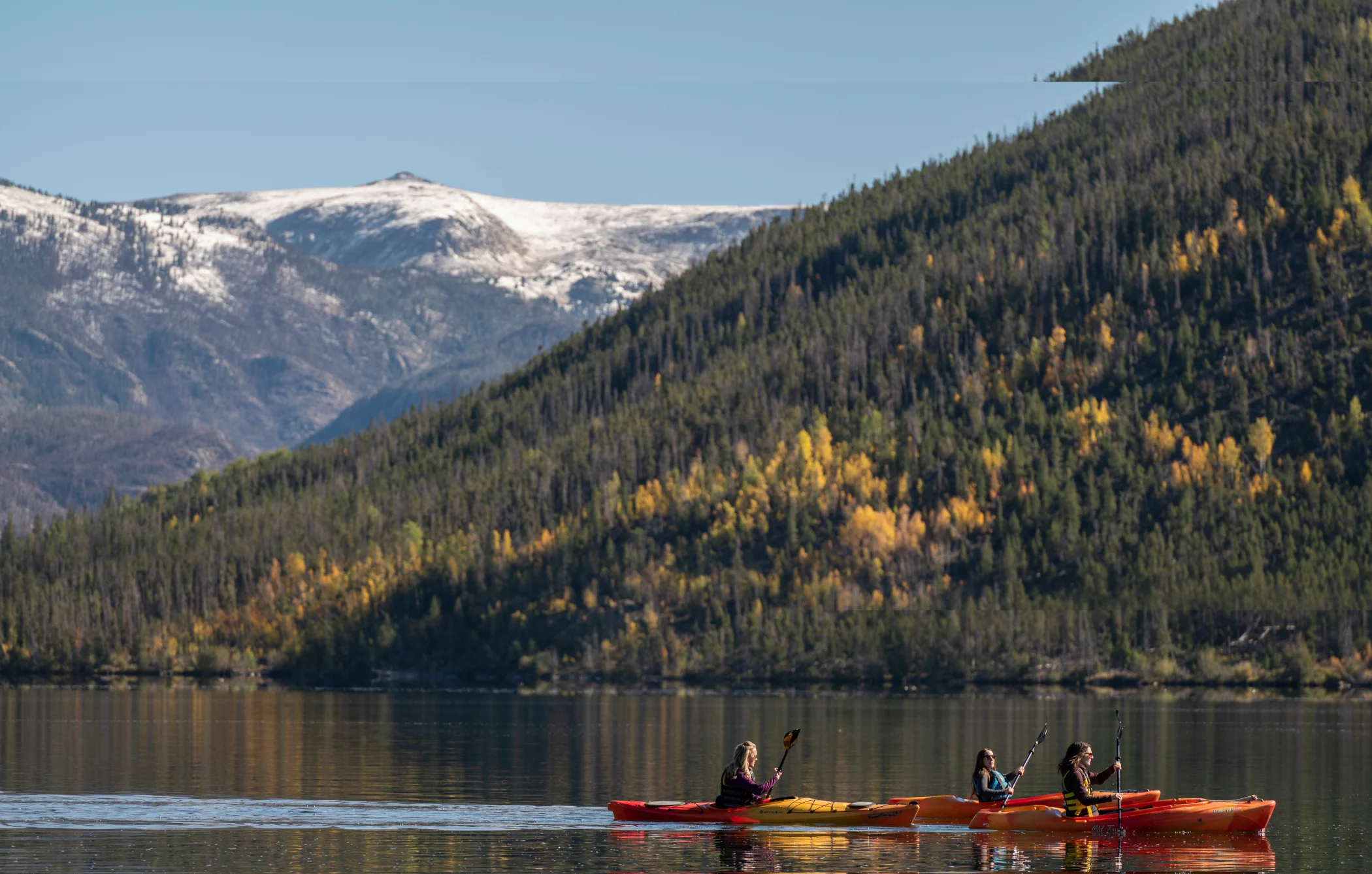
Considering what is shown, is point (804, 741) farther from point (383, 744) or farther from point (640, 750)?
point (383, 744)

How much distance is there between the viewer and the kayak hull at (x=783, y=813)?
94625 millimetres

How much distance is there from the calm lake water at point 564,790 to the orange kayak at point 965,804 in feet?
3.19

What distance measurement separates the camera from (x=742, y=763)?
95.6 metres

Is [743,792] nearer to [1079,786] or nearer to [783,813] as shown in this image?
[783,813]

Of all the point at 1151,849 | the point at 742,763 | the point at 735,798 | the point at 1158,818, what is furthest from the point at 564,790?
the point at 1151,849

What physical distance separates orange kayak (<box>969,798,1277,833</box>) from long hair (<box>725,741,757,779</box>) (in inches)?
457

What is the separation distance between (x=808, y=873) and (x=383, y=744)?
80.0 metres

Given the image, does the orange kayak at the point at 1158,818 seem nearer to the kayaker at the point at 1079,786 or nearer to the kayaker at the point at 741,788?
the kayaker at the point at 1079,786

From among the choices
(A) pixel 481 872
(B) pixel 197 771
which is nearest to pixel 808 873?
(A) pixel 481 872

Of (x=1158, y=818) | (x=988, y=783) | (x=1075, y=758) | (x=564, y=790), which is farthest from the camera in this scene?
(x=564, y=790)

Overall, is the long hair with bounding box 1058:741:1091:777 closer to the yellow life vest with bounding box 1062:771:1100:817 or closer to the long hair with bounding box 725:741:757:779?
the yellow life vest with bounding box 1062:771:1100:817

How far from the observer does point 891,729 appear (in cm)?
18238

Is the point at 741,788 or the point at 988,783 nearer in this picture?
the point at 741,788

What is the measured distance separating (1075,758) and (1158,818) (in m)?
4.62
